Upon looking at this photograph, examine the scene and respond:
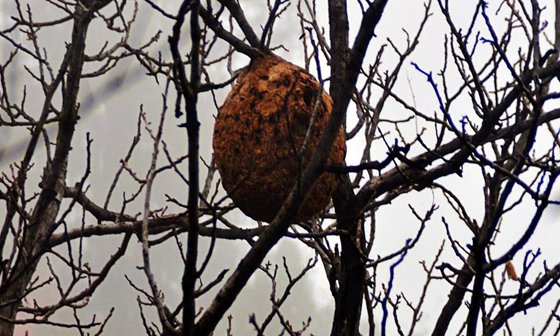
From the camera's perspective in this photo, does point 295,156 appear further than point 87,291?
No

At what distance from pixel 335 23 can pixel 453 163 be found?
59 centimetres

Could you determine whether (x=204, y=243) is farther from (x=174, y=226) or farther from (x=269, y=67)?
(x=269, y=67)

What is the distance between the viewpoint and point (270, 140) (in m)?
1.68

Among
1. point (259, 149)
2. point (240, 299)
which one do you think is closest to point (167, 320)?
point (259, 149)

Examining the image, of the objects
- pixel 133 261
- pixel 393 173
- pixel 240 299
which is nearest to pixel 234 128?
pixel 393 173

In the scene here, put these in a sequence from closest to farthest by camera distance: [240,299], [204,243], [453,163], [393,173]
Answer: [453,163]
[393,173]
[204,243]
[240,299]

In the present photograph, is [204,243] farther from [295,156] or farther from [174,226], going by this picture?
[295,156]

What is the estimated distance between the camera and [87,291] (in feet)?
8.00

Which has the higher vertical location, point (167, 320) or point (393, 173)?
point (393, 173)

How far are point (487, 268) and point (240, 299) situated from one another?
28.4ft

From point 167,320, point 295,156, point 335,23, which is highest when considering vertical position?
point 335,23

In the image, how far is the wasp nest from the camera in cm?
169

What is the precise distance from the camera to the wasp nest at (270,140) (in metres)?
1.69

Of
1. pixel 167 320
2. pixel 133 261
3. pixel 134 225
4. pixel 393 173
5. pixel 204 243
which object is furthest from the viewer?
pixel 204 243
